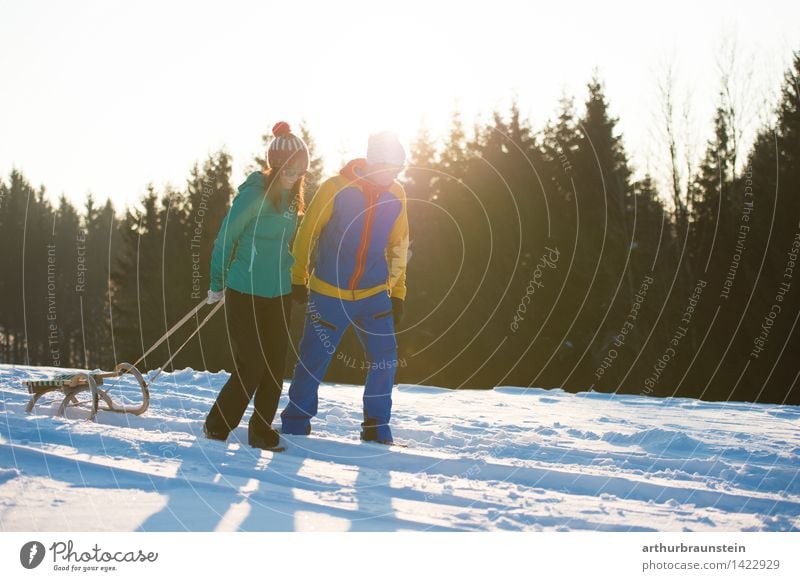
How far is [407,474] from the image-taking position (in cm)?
374

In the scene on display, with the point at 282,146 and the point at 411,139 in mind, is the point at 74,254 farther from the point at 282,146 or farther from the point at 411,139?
the point at 282,146

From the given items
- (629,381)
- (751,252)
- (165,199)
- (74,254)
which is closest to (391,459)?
(751,252)

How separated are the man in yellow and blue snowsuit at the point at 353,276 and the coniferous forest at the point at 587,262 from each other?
9143 mm

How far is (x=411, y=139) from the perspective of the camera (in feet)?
65.4

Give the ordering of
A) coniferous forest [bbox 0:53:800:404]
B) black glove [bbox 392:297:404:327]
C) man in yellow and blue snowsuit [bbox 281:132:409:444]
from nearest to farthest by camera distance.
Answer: man in yellow and blue snowsuit [bbox 281:132:409:444] → black glove [bbox 392:297:404:327] → coniferous forest [bbox 0:53:800:404]

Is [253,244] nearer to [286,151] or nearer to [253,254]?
[253,254]

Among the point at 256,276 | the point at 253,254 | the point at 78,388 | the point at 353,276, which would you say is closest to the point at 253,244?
the point at 253,254

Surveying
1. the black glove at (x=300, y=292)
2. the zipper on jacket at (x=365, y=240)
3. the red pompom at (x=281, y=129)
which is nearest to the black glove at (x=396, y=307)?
the zipper on jacket at (x=365, y=240)

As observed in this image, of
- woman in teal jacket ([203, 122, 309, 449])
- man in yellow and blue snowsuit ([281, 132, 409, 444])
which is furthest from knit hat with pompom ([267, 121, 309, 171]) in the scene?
man in yellow and blue snowsuit ([281, 132, 409, 444])

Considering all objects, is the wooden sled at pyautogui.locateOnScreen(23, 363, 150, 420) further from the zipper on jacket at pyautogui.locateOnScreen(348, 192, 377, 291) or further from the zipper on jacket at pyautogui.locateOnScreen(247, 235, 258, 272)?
the zipper on jacket at pyautogui.locateOnScreen(348, 192, 377, 291)

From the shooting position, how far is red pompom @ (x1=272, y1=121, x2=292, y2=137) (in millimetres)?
4375

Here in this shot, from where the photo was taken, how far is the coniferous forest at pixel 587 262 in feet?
48.1

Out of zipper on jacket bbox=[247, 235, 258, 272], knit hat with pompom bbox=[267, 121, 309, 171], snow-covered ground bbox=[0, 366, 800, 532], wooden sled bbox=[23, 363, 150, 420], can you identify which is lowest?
snow-covered ground bbox=[0, 366, 800, 532]

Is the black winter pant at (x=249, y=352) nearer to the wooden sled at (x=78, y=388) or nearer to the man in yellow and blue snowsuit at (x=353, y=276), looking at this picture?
the man in yellow and blue snowsuit at (x=353, y=276)
